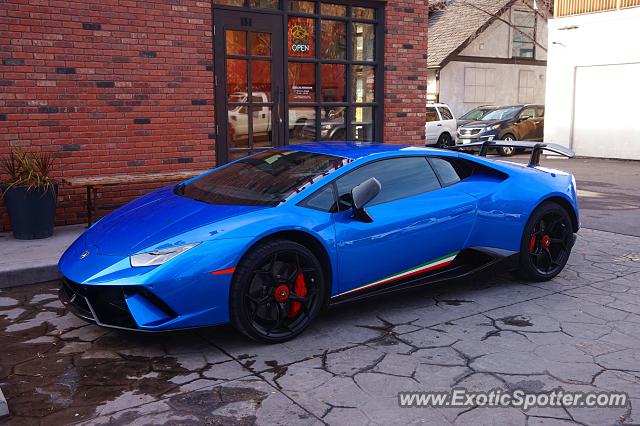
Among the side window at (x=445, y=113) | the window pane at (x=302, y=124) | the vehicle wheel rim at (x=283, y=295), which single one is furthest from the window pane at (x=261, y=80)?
the side window at (x=445, y=113)

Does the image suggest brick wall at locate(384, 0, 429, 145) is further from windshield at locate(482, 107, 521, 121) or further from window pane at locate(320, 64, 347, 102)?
windshield at locate(482, 107, 521, 121)

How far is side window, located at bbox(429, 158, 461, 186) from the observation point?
5.11 metres

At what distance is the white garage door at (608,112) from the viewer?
17.3m

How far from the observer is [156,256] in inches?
151

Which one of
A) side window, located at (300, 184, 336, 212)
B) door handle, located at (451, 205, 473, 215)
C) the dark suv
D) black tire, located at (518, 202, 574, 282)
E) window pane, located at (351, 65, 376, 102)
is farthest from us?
the dark suv

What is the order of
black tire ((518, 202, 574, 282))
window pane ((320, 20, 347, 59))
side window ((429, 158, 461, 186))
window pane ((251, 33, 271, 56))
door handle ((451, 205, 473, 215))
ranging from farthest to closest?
1. window pane ((320, 20, 347, 59))
2. window pane ((251, 33, 271, 56))
3. black tire ((518, 202, 574, 282))
4. side window ((429, 158, 461, 186))
5. door handle ((451, 205, 473, 215))

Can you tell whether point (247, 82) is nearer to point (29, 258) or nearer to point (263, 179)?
point (29, 258)

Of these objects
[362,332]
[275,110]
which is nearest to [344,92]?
[275,110]

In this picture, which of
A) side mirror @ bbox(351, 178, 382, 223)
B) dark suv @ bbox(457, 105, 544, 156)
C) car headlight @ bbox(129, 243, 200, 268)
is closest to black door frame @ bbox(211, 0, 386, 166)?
side mirror @ bbox(351, 178, 382, 223)

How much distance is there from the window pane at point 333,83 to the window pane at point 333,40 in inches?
6.5

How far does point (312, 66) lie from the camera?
30.8 ft

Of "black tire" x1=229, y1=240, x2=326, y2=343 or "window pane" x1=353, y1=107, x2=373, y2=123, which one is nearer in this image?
"black tire" x1=229, y1=240, x2=326, y2=343

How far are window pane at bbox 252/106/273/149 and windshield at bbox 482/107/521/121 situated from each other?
44.9ft

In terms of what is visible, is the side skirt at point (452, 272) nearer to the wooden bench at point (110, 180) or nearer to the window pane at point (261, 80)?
the wooden bench at point (110, 180)
